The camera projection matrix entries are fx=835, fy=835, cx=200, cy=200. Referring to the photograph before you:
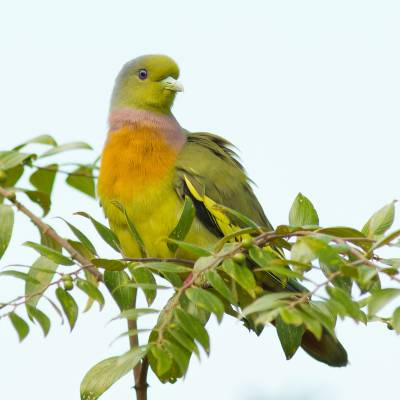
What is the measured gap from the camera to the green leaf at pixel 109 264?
2.49 meters

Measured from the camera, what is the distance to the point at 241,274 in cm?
222

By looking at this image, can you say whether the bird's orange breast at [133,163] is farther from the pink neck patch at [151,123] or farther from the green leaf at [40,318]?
the green leaf at [40,318]

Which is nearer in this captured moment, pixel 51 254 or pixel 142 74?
pixel 51 254

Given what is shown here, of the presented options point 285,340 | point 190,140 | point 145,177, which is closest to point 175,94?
point 190,140

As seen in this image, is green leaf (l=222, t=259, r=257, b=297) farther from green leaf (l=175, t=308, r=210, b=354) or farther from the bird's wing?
the bird's wing

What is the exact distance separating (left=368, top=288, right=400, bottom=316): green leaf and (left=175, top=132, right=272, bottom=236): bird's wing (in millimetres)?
2115

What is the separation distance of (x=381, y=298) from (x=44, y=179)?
1.97 m

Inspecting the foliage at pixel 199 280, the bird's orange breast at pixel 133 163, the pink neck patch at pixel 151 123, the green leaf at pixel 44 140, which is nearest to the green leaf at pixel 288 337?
the foliage at pixel 199 280

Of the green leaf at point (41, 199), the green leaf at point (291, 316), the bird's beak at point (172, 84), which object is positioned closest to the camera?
the green leaf at point (291, 316)

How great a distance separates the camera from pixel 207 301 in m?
2.11

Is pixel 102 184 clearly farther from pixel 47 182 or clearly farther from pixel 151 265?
pixel 151 265

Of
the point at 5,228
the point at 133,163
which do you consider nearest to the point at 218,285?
the point at 5,228

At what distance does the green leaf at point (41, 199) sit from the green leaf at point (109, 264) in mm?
785

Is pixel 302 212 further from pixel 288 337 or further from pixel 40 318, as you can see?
pixel 40 318
